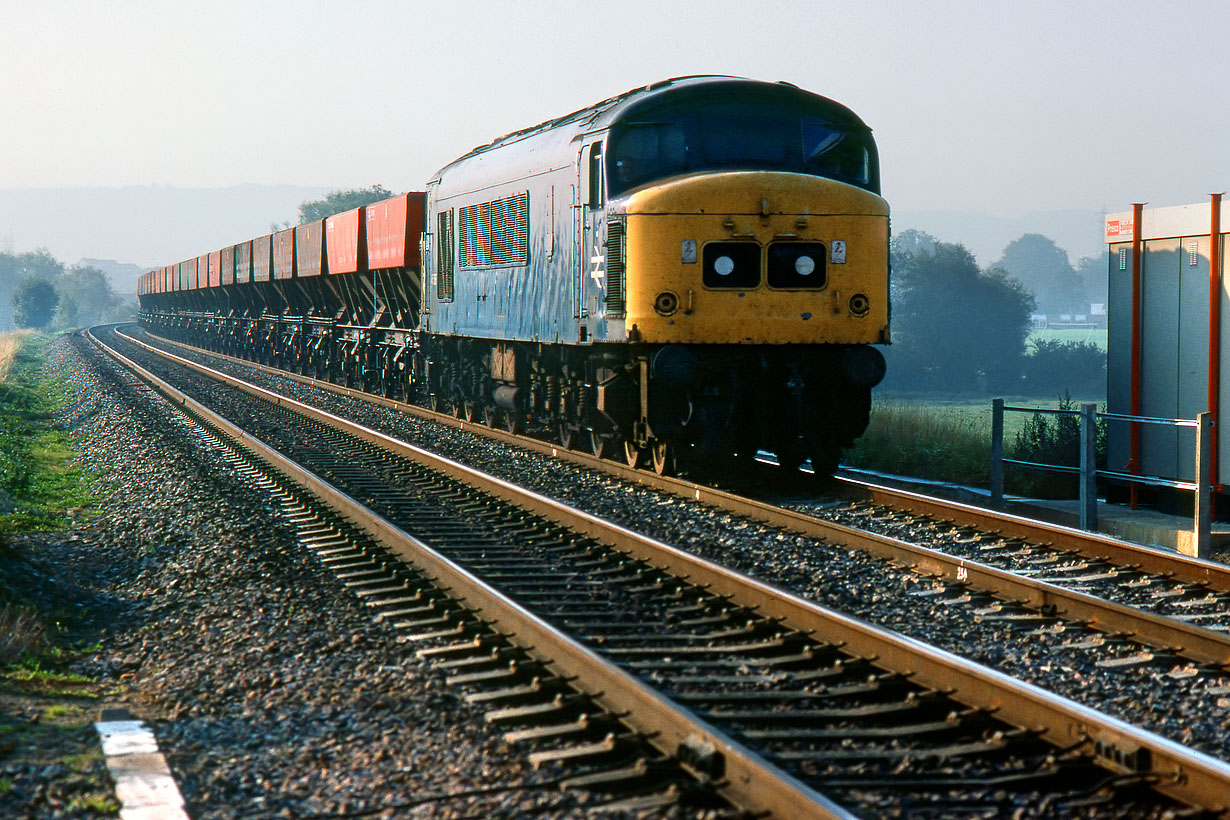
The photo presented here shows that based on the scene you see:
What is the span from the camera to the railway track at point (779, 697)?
164 inches

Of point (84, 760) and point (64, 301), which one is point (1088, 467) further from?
point (64, 301)

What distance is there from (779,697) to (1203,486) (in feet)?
16.5

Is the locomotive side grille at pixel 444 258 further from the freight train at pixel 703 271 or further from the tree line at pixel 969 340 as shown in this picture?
the tree line at pixel 969 340

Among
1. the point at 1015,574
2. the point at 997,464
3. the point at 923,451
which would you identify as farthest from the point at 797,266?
the point at 923,451

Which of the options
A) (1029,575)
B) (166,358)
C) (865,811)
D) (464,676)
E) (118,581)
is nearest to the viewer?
(865,811)

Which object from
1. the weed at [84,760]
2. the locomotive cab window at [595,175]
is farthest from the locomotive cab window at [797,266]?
the weed at [84,760]

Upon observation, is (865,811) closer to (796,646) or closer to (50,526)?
(796,646)

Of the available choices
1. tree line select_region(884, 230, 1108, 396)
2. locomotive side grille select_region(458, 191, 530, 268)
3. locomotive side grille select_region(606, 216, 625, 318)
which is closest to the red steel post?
locomotive side grille select_region(606, 216, 625, 318)

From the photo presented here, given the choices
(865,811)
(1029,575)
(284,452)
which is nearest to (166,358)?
(284,452)

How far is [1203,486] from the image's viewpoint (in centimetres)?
895

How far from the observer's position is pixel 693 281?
37.0ft

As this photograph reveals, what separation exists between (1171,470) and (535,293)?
668cm

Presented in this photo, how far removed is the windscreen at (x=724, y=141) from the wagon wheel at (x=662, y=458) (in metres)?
2.45

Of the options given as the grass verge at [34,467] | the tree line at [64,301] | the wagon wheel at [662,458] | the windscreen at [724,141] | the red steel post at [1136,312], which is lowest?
the grass verge at [34,467]
